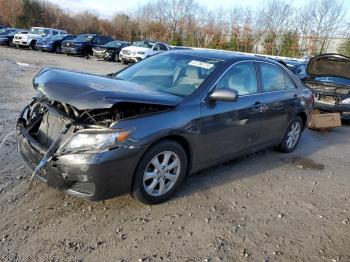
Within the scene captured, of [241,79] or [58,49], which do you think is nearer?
[241,79]

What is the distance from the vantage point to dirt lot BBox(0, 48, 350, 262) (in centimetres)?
314

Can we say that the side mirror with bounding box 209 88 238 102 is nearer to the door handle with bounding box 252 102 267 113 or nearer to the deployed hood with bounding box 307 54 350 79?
A: the door handle with bounding box 252 102 267 113

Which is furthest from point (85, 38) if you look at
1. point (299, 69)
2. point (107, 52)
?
point (299, 69)

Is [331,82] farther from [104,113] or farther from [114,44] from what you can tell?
[114,44]

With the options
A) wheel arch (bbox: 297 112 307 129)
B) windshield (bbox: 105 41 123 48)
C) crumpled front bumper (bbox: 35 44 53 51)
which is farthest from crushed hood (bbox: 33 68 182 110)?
crumpled front bumper (bbox: 35 44 53 51)

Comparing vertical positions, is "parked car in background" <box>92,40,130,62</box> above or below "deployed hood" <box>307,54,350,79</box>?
below

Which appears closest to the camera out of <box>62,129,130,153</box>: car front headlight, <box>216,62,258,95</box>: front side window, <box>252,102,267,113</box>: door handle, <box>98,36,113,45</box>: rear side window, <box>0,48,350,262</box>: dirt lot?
<box>0,48,350,262</box>: dirt lot

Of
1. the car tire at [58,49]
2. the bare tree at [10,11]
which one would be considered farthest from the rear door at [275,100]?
the bare tree at [10,11]

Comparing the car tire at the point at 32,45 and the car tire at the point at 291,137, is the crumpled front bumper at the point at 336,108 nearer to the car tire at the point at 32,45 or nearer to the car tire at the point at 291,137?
the car tire at the point at 291,137

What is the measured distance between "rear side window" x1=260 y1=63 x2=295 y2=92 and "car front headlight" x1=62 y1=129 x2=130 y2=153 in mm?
2669

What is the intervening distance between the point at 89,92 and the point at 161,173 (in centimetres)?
113

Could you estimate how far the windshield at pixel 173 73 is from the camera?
4285mm

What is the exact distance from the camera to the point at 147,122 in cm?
351

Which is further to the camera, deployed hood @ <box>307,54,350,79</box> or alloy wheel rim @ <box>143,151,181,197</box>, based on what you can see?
deployed hood @ <box>307,54,350,79</box>
